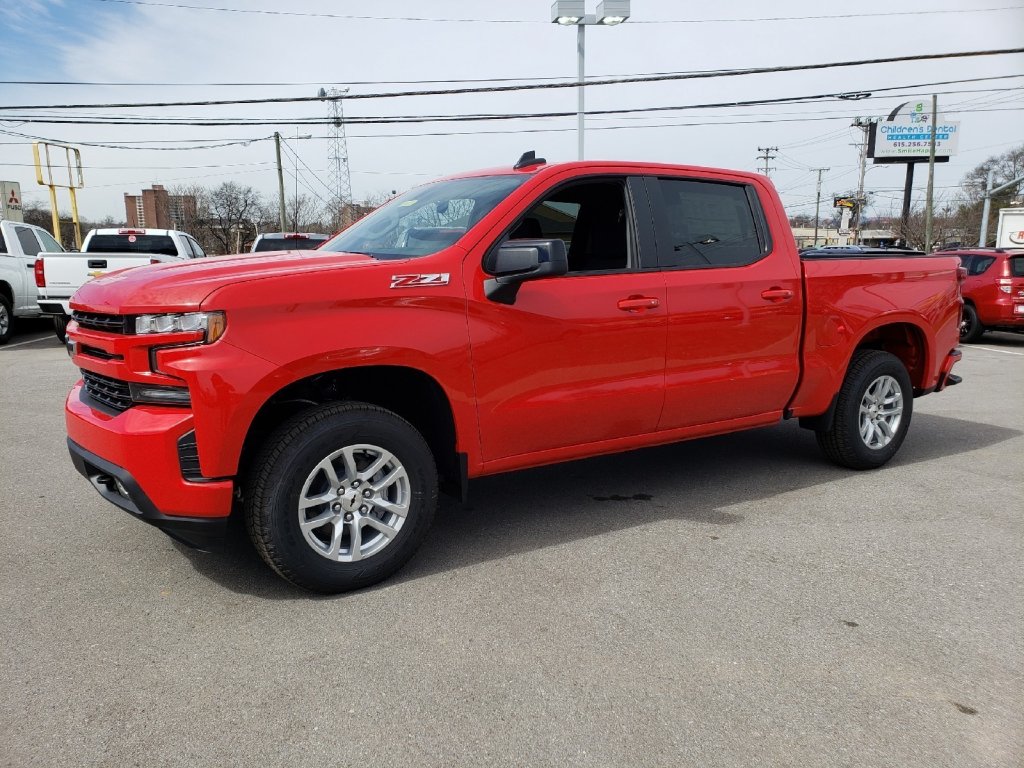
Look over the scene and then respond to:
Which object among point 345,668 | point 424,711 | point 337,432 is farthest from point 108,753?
point 337,432

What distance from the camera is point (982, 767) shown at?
7.63 ft

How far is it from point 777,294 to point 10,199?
32811 millimetres

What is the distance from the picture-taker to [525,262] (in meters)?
3.55

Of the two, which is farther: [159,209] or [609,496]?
[159,209]

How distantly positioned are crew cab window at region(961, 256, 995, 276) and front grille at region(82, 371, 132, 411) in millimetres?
14600

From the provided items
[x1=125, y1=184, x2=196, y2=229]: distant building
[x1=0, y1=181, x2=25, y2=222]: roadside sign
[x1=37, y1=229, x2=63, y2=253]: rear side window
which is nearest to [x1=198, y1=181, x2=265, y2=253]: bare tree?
[x1=125, y1=184, x2=196, y2=229]: distant building

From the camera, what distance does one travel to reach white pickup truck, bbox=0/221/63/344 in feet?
42.9

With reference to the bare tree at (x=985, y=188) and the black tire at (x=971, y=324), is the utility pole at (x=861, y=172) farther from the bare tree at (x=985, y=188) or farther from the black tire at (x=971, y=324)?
the black tire at (x=971, y=324)

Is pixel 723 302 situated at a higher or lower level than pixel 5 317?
higher

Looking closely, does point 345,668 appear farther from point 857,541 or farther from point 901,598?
point 857,541

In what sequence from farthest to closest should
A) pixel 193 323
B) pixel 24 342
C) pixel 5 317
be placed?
pixel 24 342 < pixel 5 317 < pixel 193 323

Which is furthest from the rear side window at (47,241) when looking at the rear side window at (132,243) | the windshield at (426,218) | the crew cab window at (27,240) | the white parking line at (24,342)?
the windshield at (426,218)

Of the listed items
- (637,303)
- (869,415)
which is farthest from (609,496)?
(869,415)

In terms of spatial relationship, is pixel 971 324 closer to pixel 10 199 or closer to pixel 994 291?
pixel 994 291
